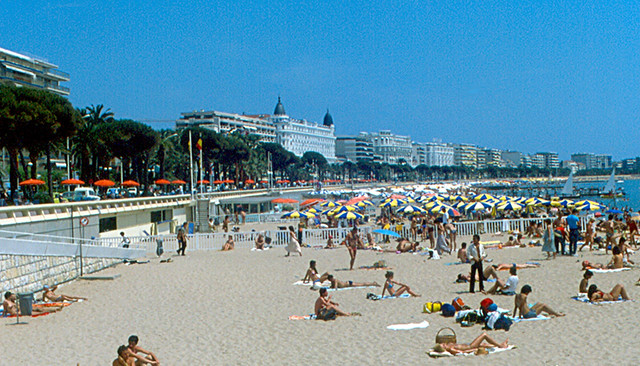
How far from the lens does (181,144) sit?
7281 cm

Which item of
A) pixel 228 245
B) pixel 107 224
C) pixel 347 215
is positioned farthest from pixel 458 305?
pixel 107 224

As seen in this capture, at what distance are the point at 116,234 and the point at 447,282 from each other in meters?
17.6

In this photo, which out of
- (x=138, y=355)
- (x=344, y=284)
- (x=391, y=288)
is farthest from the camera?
Result: (x=344, y=284)

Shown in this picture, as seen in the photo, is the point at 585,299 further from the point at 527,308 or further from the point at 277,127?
the point at 277,127

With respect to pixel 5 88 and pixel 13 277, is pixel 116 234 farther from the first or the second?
pixel 13 277

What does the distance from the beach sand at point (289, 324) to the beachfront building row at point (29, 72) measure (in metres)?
48.5

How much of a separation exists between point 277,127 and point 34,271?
14686 centimetres

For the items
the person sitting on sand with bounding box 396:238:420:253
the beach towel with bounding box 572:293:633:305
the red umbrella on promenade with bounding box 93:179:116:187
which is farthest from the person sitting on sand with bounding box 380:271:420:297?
the red umbrella on promenade with bounding box 93:179:116:187

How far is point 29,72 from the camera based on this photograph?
203 feet

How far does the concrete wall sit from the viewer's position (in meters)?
14.1

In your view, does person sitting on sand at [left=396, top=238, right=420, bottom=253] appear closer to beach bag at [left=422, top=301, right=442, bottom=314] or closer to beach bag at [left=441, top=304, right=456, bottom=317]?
beach bag at [left=422, top=301, right=442, bottom=314]

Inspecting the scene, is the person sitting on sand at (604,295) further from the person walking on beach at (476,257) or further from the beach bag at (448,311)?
the beach bag at (448,311)

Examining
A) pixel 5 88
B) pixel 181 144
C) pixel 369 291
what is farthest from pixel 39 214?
pixel 181 144

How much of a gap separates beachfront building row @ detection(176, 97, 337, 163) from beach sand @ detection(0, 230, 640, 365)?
105m
